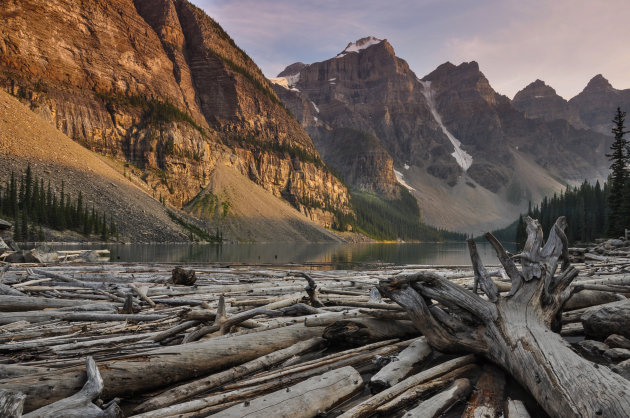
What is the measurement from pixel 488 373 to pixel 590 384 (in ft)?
5.62

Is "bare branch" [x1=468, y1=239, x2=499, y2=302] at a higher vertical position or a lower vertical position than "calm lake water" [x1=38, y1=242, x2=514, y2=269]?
higher

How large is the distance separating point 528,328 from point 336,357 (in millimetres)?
2768

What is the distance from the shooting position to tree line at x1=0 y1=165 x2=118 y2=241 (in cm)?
8019

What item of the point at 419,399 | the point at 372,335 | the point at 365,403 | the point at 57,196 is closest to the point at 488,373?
the point at 419,399

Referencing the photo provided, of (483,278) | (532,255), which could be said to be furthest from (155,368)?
(532,255)

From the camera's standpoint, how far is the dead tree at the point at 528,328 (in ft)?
11.8

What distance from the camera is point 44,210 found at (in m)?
85.9

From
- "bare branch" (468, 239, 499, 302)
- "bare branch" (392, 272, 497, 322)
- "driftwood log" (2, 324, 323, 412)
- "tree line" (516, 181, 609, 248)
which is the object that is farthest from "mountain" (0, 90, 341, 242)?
"tree line" (516, 181, 609, 248)

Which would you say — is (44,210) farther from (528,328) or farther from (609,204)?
(609,204)

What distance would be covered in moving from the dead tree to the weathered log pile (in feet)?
0.06

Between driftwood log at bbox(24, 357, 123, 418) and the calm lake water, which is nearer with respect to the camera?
driftwood log at bbox(24, 357, 123, 418)

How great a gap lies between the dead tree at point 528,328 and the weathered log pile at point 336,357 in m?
0.02

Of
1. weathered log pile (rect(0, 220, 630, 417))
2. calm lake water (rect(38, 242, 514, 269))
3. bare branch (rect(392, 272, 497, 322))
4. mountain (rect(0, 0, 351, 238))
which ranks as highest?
mountain (rect(0, 0, 351, 238))

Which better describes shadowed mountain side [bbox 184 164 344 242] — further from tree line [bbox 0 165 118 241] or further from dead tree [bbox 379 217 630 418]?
dead tree [bbox 379 217 630 418]
